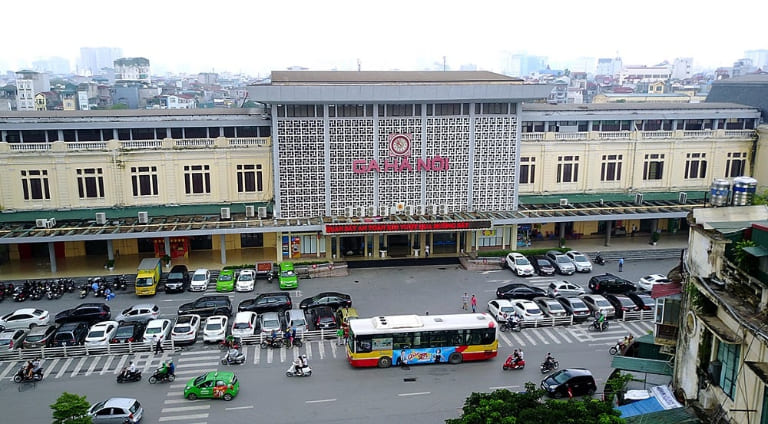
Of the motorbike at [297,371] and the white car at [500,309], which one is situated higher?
the white car at [500,309]

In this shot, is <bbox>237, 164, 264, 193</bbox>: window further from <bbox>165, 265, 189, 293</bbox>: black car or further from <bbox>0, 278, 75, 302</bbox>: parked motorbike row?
<bbox>0, 278, 75, 302</bbox>: parked motorbike row

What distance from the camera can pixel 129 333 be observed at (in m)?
30.0

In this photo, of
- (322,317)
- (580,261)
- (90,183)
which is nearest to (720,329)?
(322,317)

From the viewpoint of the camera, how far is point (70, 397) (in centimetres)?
2072

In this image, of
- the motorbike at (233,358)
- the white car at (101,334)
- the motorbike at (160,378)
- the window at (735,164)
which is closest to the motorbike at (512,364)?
the motorbike at (233,358)

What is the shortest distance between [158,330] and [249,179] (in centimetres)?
1589

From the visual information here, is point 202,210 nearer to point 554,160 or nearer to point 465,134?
point 465,134

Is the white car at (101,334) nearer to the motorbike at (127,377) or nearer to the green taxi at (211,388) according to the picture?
the motorbike at (127,377)

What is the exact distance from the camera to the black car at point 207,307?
3341cm

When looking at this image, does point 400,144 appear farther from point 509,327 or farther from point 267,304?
point 509,327

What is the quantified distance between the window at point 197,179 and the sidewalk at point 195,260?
15.2 feet

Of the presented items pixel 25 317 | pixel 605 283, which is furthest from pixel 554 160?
pixel 25 317

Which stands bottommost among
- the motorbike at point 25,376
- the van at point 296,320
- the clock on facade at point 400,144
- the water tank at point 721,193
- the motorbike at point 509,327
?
the motorbike at point 509,327

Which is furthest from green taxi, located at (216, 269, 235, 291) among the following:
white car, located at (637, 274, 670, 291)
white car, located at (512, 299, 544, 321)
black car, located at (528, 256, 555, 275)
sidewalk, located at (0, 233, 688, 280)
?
white car, located at (637, 274, 670, 291)
